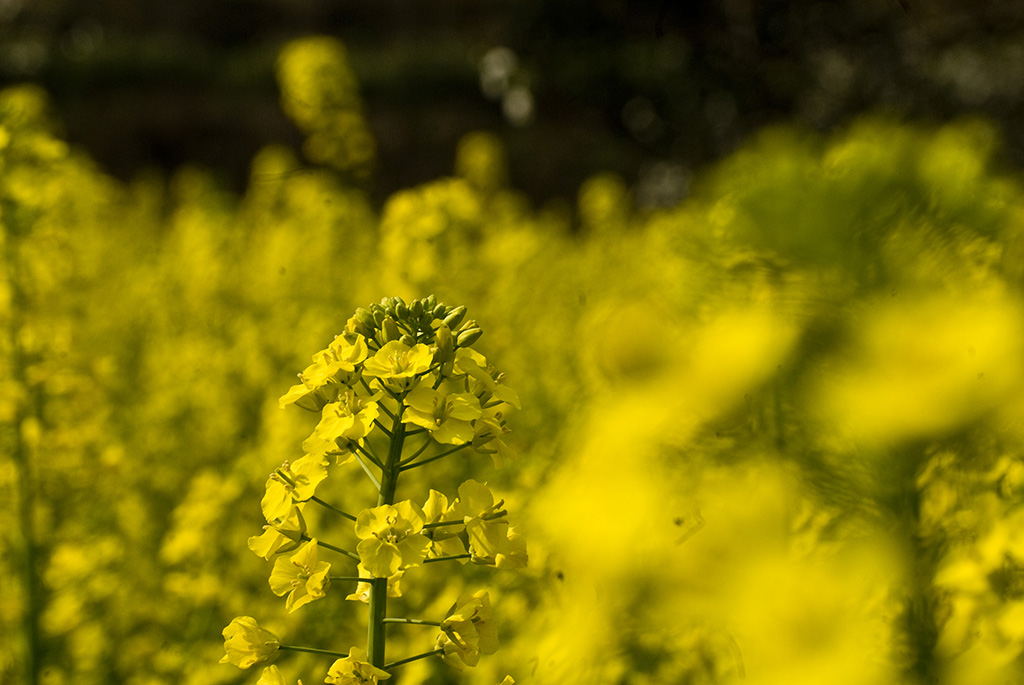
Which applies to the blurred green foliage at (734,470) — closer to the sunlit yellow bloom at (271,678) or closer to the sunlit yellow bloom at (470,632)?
the sunlit yellow bloom at (470,632)

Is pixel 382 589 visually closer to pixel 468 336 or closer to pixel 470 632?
pixel 470 632

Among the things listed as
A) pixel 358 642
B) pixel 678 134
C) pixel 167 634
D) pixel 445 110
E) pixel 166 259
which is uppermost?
pixel 445 110

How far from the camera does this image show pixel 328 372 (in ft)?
2.60

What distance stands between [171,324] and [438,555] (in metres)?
4.16

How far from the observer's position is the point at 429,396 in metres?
0.79

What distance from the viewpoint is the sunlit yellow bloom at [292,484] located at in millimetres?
775

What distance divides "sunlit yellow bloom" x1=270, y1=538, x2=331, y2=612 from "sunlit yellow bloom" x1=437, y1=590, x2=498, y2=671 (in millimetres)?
115

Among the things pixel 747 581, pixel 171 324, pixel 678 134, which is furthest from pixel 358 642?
pixel 678 134

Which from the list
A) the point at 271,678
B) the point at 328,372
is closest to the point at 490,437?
the point at 328,372

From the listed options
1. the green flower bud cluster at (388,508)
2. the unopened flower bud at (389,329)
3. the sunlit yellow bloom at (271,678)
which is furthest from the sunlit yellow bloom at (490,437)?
the sunlit yellow bloom at (271,678)

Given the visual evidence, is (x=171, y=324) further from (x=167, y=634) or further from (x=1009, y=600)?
(x=1009, y=600)

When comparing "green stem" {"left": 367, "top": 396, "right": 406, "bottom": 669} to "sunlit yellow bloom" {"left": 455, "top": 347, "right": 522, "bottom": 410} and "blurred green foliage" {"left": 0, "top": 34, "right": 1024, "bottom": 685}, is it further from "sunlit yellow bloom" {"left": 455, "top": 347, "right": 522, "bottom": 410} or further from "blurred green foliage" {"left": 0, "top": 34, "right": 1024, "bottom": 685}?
"blurred green foliage" {"left": 0, "top": 34, "right": 1024, "bottom": 685}

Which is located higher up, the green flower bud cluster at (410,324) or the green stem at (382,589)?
the green flower bud cluster at (410,324)

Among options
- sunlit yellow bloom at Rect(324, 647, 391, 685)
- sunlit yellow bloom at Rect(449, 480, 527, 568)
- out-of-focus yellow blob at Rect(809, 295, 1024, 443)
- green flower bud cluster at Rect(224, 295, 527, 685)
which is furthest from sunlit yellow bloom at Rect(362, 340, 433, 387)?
out-of-focus yellow blob at Rect(809, 295, 1024, 443)
